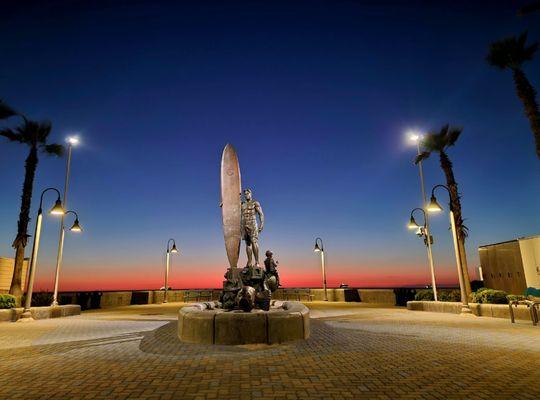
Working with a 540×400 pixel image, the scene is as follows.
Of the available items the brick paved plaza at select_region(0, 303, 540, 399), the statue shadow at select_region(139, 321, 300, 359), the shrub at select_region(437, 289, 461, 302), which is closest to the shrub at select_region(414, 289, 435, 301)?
the shrub at select_region(437, 289, 461, 302)

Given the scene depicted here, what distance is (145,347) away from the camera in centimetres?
742

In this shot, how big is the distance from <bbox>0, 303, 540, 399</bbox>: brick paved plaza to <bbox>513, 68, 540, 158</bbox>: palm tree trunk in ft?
33.3

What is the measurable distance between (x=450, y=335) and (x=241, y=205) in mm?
7662

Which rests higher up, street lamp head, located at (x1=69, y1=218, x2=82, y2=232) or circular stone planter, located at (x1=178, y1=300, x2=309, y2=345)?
street lamp head, located at (x1=69, y1=218, x2=82, y2=232)

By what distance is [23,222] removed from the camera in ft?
59.9

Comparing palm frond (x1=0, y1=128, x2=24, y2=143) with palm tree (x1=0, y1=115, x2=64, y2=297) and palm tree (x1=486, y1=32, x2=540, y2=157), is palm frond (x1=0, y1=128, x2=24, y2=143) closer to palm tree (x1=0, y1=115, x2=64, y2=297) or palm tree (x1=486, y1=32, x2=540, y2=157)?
palm tree (x1=0, y1=115, x2=64, y2=297)

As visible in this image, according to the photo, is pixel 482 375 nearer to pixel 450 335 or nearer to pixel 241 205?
pixel 450 335

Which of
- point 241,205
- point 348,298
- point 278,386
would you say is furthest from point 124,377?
point 348,298

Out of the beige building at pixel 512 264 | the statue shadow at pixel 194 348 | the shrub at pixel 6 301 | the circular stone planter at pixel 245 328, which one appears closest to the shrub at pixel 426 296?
the beige building at pixel 512 264

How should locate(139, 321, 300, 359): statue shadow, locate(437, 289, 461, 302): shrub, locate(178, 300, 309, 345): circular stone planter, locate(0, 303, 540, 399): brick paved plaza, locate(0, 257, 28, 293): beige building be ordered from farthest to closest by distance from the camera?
locate(0, 257, 28, 293): beige building < locate(437, 289, 461, 302): shrub < locate(178, 300, 309, 345): circular stone planter < locate(139, 321, 300, 359): statue shadow < locate(0, 303, 540, 399): brick paved plaza

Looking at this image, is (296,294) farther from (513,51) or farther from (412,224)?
(513,51)

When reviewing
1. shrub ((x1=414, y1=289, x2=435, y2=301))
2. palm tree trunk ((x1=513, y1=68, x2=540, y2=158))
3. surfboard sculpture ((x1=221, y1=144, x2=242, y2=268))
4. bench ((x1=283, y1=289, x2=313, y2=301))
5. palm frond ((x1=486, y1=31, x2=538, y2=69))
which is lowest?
bench ((x1=283, y1=289, x2=313, y2=301))

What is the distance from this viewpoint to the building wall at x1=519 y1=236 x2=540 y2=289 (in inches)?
777

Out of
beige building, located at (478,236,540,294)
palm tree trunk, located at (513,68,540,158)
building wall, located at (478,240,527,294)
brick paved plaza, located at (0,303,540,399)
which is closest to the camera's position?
brick paved plaza, located at (0,303,540,399)
